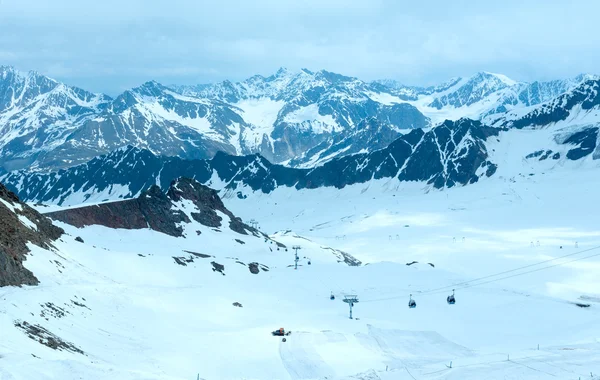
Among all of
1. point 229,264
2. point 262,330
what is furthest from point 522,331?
point 229,264

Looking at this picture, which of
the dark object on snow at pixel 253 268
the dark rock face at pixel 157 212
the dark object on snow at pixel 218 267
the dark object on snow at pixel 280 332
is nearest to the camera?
the dark object on snow at pixel 280 332

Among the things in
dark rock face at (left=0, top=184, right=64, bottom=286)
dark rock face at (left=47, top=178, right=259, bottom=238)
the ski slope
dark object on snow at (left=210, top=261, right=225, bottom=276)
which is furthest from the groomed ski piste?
dark rock face at (left=47, top=178, right=259, bottom=238)

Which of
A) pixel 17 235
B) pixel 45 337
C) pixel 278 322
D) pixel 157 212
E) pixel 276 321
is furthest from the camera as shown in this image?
pixel 157 212

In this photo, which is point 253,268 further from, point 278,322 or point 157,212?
point 157,212

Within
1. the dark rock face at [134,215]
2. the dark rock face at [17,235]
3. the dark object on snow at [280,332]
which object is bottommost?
the dark object on snow at [280,332]

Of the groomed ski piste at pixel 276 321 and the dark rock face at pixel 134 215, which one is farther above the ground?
the dark rock face at pixel 134 215

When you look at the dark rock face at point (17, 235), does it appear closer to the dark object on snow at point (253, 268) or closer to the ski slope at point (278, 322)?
the ski slope at point (278, 322)

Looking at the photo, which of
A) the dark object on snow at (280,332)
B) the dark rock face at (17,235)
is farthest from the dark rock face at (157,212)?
the dark object on snow at (280,332)

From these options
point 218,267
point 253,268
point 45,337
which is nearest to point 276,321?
point 45,337
